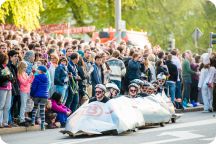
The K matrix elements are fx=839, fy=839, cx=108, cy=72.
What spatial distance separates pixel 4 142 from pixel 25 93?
9.66 ft

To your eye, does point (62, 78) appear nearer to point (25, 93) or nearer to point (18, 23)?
point (25, 93)

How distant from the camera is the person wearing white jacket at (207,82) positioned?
93.5 ft

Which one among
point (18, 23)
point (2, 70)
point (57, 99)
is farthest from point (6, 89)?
point (18, 23)

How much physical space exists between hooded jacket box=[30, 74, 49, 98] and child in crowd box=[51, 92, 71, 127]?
2.26 ft

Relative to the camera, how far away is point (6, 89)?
20.4m

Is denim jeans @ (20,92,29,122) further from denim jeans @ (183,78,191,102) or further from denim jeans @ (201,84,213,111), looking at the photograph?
denim jeans @ (183,78,191,102)

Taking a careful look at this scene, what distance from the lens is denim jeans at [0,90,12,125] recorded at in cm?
2027

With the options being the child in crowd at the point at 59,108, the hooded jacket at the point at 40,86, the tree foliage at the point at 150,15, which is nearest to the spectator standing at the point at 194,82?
the child in crowd at the point at 59,108

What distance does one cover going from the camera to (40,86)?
21.1 metres

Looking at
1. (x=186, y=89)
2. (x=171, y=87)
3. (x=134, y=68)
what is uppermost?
(x=134, y=68)

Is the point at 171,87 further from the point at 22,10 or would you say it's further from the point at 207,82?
the point at 22,10

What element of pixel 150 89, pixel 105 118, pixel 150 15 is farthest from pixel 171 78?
pixel 150 15

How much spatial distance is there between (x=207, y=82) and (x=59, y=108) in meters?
8.23

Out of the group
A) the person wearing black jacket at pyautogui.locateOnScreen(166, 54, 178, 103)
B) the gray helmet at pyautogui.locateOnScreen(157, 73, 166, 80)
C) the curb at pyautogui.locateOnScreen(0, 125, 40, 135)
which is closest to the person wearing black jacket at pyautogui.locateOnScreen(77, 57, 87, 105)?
the gray helmet at pyautogui.locateOnScreen(157, 73, 166, 80)
